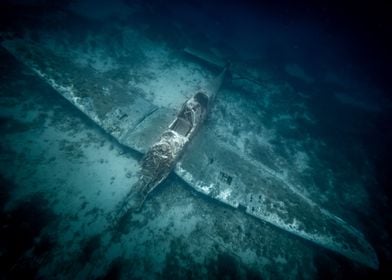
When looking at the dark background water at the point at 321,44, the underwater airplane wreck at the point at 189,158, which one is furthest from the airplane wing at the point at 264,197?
the dark background water at the point at 321,44

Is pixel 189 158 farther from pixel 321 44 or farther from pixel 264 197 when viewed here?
pixel 321 44

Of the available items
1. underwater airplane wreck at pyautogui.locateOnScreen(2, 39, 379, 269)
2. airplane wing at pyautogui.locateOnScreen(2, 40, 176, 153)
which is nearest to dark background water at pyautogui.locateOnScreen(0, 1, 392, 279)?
airplane wing at pyautogui.locateOnScreen(2, 40, 176, 153)

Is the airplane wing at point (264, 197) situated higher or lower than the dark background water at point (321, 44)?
lower

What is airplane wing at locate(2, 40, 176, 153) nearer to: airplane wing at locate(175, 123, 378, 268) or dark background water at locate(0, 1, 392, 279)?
airplane wing at locate(175, 123, 378, 268)

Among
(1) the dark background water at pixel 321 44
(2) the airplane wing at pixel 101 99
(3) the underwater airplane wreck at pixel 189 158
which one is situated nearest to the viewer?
(3) the underwater airplane wreck at pixel 189 158

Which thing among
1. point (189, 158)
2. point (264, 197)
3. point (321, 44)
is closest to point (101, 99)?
point (189, 158)

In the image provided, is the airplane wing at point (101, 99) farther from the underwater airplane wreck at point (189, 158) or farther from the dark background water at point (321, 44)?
the dark background water at point (321, 44)
